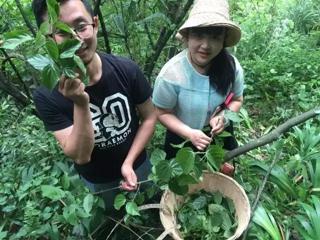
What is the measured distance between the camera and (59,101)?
166 centimetres

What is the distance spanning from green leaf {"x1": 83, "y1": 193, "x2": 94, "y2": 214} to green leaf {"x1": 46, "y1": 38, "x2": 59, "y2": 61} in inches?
27.9

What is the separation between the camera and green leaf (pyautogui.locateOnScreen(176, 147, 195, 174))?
55.8 inches

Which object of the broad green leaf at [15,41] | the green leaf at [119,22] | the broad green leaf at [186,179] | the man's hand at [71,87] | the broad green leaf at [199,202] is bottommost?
the broad green leaf at [199,202]

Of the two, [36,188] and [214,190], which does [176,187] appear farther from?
[36,188]

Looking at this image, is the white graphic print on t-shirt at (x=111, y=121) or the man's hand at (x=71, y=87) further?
the white graphic print on t-shirt at (x=111, y=121)

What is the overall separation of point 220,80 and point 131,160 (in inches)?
21.0

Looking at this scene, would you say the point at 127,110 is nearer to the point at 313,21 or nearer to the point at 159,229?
the point at 159,229

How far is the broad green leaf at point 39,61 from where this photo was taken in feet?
3.38

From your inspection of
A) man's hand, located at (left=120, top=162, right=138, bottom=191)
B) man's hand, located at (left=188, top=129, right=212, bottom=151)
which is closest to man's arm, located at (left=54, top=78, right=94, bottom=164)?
man's hand, located at (left=120, top=162, right=138, bottom=191)

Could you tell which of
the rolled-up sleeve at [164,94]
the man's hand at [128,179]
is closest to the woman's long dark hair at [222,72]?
the rolled-up sleeve at [164,94]

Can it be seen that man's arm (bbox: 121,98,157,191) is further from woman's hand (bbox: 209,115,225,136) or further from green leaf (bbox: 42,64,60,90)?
green leaf (bbox: 42,64,60,90)

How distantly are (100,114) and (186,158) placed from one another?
18.9 inches

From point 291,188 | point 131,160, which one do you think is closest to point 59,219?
point 131,160

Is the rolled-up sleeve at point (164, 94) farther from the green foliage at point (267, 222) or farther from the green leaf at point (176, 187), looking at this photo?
the green foliage at point (267, 222)
